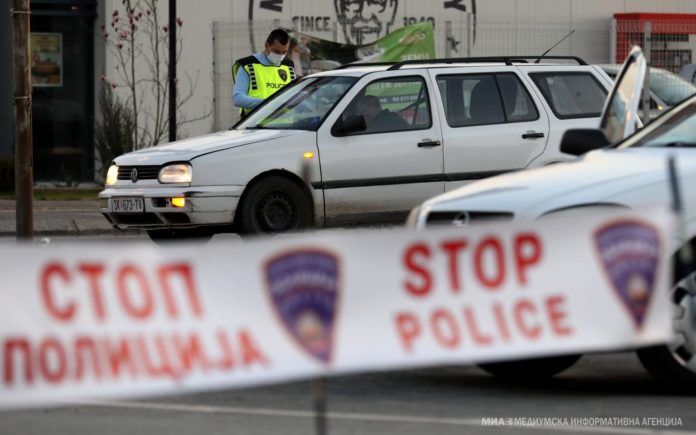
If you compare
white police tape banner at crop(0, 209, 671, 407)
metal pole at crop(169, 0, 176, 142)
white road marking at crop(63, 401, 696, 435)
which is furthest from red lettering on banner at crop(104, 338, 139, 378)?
metal pole at crop(169, 0, 176, 142)

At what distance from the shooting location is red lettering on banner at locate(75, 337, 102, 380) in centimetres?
462

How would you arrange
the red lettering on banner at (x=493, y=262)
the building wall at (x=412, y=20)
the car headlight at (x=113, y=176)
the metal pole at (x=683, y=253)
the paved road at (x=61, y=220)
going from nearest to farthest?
the red lettering on banner at (x=493, y=262), the metal pole at (x=683, y=253), the car headlight at (x=113, y=176), the paved road at (x=61, y=220), the building wall at (x=412, y=20)

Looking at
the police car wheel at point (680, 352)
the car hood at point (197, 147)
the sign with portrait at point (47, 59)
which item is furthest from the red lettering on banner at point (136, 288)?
the sign with portrait at point (47, 59)

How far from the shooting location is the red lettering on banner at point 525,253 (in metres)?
5.21

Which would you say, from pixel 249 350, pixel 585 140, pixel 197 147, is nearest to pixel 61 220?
pixel 197 147

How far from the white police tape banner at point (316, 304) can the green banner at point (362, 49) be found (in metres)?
18.0

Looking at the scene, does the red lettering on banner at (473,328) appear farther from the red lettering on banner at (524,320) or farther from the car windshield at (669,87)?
the car windshield at (669,87)

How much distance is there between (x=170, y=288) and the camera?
475 centimetres

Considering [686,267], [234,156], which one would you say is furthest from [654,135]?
[234,156]

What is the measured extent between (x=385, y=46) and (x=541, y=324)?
19.2 m

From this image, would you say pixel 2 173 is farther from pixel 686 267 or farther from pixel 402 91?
pixel 686 267

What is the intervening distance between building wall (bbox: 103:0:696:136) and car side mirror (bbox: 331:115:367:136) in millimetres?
9983

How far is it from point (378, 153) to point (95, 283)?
8.62 metres

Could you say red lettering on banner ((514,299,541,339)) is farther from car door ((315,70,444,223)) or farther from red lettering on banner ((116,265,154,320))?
car door ((315,70,444,223))
